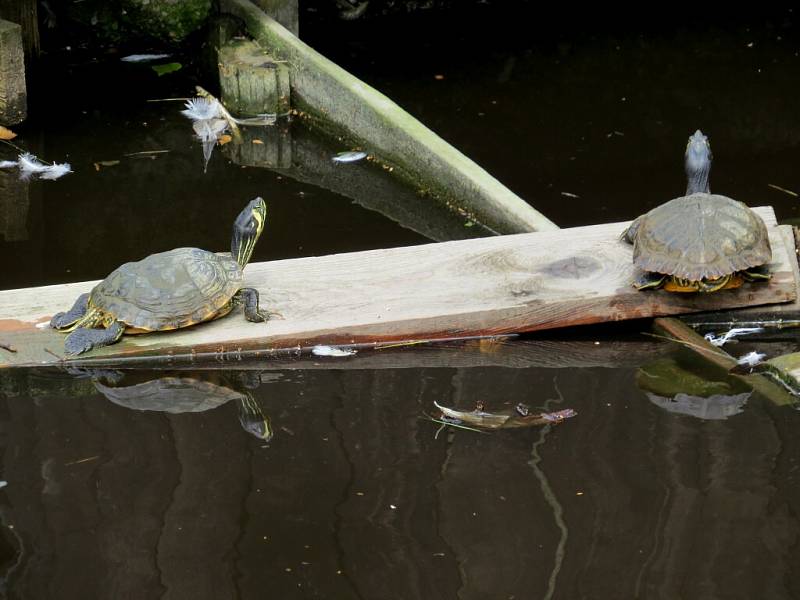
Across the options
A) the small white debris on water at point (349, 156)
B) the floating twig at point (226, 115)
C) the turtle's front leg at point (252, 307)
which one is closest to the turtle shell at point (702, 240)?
the turtle's front leg at point (252, 307)

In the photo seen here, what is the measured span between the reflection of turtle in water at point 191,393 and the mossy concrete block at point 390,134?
1494 millimetres

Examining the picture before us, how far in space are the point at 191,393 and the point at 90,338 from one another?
1.15 feet

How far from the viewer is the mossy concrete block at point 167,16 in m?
6.45

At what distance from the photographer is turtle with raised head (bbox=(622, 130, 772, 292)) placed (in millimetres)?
3443

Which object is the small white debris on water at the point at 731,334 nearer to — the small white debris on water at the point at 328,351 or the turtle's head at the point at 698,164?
the turtle's head at the point at 698,164

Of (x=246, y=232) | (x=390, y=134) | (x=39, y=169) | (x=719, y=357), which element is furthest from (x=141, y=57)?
(x=719, y=357)

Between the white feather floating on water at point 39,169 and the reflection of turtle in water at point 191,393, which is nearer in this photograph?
the reflection of turtle in water at point 191,393

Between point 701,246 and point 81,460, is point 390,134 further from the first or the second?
point 81,460

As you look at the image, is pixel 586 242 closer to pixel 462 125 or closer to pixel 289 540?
pixel 289 540

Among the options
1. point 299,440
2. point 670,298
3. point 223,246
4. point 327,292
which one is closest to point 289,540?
point 299,440

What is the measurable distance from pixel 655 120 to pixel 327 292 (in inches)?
123

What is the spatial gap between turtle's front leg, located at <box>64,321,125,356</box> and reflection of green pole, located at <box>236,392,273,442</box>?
434mm

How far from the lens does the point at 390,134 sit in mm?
5293

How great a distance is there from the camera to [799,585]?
8.33 ft
